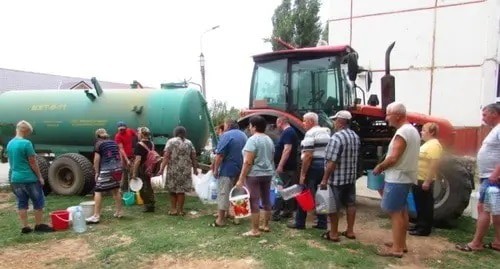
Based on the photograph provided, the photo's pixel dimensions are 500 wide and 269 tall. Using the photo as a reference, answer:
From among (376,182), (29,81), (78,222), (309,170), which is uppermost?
(29,81)

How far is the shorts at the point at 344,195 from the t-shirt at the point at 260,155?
0.91 m

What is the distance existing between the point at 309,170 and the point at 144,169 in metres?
2.97

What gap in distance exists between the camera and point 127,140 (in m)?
8.33

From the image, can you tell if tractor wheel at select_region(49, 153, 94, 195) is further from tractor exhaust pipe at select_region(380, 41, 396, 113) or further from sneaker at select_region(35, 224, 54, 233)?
tractor exhaust pipe at select_region(380, 41, 396, 113)

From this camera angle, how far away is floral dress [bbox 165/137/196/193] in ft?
23.0

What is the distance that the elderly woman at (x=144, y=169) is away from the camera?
735cm

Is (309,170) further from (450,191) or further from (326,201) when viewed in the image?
(450,191)

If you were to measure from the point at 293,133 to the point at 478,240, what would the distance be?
8.71 ft

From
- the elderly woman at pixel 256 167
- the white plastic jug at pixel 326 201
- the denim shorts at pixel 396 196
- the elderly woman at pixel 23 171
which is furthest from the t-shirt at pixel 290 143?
the elderly woman at pixel 23 171

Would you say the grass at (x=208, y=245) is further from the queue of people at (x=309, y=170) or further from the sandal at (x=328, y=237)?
the queue of people at (x=309, y=170)

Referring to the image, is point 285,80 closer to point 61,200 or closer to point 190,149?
point 190,149

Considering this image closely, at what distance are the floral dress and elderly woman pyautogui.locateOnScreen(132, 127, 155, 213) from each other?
1.82 ft

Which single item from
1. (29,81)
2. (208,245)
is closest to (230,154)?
(208,245)

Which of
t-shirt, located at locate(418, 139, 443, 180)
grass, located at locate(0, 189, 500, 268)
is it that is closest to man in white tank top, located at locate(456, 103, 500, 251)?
grass, located at locate(0, 189, 500, 268)
